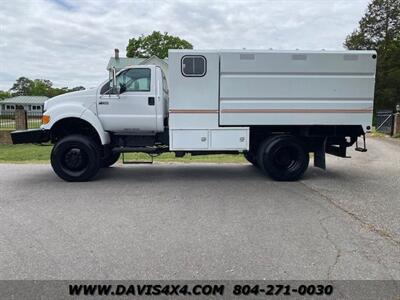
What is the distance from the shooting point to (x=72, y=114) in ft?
24.3

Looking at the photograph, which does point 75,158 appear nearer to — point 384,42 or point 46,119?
point 46,119

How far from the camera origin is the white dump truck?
7.29 metres

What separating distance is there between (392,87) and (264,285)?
1603 inches

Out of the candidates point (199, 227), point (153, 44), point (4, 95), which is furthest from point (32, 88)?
point (199, 227)

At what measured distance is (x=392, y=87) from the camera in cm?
3747

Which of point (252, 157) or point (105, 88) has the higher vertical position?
point (105, 88)

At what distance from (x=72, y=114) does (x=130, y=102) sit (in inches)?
50.1

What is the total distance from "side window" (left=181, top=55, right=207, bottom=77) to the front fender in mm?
2189

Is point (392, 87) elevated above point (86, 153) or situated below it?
above

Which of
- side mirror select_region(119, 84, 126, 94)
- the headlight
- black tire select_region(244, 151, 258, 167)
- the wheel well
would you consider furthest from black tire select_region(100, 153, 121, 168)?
black tire select_region(244, 151, 258, 167)

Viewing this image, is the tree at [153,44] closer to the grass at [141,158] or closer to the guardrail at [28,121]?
the guardrail at [28,121]

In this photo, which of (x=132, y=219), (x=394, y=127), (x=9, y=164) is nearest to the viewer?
(x=132, y=219)

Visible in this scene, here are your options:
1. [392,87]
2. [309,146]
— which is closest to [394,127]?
[309,146]

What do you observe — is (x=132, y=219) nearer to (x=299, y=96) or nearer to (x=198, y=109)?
(x=198, y=109)
